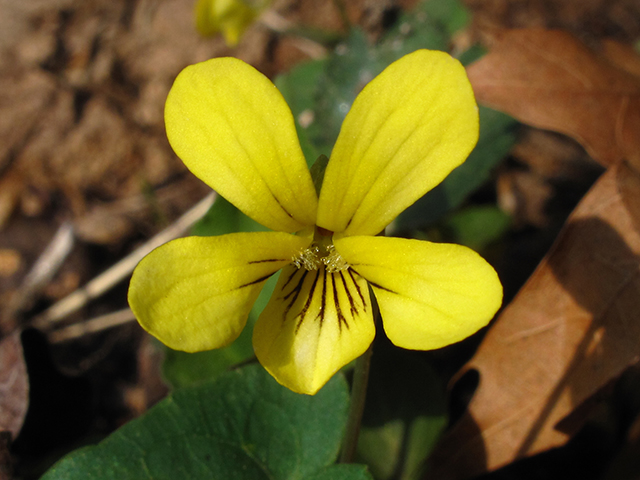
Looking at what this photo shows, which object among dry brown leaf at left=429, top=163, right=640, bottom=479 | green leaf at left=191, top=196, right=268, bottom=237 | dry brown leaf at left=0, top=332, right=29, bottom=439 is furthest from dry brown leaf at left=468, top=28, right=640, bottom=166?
dry brown leaf at left=0, top=332, right=29, bottom=439

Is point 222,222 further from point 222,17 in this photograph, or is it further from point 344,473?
point 222,17

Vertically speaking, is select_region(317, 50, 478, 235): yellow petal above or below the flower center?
above

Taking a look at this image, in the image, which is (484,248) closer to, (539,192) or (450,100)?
(539,192)

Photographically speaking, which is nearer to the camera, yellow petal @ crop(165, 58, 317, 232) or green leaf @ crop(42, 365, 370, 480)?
yellow petal @ crop(165, 58, 317, 232)

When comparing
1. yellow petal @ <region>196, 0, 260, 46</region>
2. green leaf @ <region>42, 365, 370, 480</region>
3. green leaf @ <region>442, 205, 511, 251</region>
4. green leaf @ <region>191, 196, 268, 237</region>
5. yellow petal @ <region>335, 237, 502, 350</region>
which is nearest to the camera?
yellow petal @ <region>335, 237, 502, 350</region>

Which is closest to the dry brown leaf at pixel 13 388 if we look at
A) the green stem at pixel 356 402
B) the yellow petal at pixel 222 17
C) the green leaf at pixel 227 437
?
the green leaf at pixel 227 437

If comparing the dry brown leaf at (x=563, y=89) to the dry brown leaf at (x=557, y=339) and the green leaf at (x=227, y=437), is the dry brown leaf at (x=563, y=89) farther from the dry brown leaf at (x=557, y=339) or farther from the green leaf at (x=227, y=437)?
the green leaf at (x=227, y=437)

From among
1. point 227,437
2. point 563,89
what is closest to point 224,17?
point 563,89

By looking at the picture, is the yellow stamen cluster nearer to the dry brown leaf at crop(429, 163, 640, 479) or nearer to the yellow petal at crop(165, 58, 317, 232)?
the yellow petal at crop(165, 58, 317, 232)
